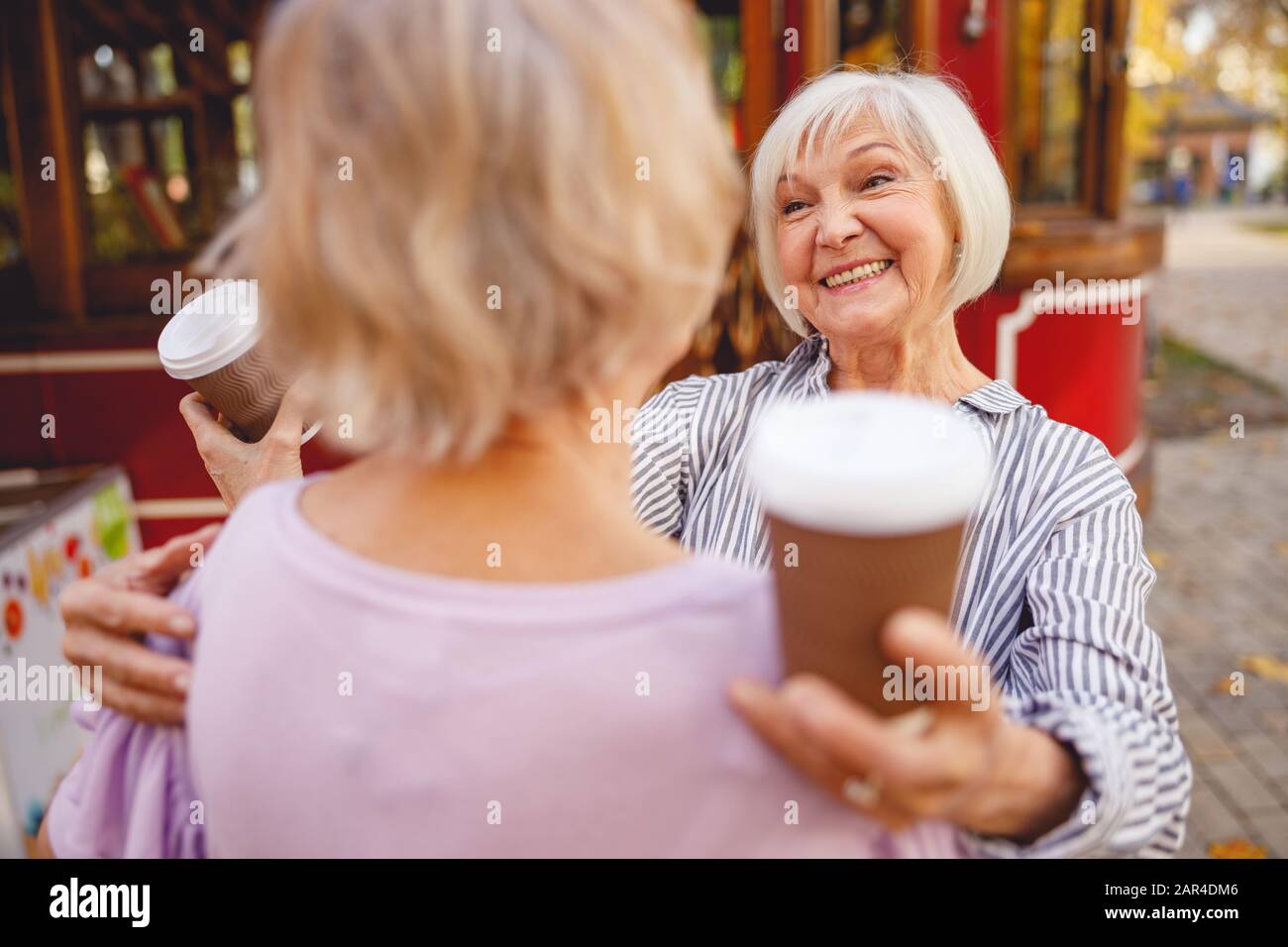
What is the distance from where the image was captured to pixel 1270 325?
1244 centimetres

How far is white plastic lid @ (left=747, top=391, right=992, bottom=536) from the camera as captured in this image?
71 cm

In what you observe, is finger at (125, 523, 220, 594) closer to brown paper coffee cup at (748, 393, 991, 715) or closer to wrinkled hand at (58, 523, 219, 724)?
wrinkled hand at (58, 523, 219, 724)

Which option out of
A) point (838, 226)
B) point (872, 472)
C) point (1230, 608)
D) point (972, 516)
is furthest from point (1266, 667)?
point (872, 472)

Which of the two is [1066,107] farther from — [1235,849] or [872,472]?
[872,472]

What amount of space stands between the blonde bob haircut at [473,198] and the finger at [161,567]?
387mm

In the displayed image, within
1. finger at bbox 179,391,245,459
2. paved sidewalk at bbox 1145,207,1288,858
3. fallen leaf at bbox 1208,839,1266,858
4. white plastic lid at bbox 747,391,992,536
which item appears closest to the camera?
white plastic lid at bbox 747,391,992,536

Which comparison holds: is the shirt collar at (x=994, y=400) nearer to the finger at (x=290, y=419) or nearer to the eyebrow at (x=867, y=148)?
the eyebrow at (x=867, y=148)

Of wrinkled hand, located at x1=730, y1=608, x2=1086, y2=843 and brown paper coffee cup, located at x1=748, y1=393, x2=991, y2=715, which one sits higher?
brown paper coffee cup, located at x1=748, y1=393, x2=991, y2=715

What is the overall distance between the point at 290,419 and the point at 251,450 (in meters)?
0.08

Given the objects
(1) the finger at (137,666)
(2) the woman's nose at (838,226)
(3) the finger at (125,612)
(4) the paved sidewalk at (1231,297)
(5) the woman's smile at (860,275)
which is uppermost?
(2) the woman's nose at (838,226)

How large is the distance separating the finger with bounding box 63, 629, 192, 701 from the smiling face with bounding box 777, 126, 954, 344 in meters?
1.15

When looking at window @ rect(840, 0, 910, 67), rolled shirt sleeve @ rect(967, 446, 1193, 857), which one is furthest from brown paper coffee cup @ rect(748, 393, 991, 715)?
window @ rect(840, 0, 910, 67)

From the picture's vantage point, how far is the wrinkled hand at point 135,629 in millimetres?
989

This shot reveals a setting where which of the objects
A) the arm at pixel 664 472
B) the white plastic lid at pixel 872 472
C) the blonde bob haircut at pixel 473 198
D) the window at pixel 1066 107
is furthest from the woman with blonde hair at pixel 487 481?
the window at pixel 1066 107
